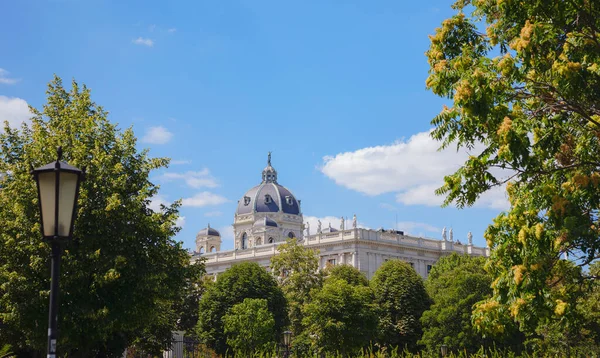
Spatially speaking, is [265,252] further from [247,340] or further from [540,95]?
[540,95]

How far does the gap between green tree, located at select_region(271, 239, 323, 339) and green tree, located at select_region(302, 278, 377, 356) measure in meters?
13.1

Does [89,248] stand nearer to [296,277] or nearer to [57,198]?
[57,198]

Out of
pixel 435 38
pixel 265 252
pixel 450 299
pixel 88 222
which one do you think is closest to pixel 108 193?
pixel 88 222

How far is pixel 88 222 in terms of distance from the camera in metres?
25.3

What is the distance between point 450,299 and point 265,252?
54.3 metres

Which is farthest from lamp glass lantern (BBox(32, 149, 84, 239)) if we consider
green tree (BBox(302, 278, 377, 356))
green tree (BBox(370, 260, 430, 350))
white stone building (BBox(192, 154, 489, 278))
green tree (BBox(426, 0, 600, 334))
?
white stone building (BBox(192, 154, 489, 278))

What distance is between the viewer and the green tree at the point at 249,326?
4875cm

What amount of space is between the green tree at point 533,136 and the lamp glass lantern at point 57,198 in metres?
7.40

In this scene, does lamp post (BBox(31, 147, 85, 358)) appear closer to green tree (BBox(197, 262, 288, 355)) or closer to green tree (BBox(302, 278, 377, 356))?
green tree (BBox(302, 278, 377, 356))

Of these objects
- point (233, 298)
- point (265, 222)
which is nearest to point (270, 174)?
point (265, 222)

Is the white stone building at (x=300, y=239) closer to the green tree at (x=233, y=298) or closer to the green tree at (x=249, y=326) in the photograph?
the green tree at (x=233, y=298)

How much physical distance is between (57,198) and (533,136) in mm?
9961

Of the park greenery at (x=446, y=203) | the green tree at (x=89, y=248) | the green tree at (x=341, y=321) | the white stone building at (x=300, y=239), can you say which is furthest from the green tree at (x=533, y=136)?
the white stone building at (x=300, y=239)

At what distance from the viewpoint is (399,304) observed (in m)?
54.1
